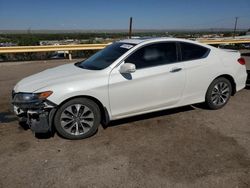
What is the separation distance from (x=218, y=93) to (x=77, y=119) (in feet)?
10.0

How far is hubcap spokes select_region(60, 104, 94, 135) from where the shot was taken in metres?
4.12

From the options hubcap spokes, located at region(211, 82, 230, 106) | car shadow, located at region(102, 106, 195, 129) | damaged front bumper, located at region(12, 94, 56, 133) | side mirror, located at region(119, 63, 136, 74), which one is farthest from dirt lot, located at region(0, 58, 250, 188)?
side mirror, located at region(119, 63, 136, 74)

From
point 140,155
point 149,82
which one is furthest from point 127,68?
point 140,155

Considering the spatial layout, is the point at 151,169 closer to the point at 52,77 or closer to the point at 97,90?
the point at 97,90

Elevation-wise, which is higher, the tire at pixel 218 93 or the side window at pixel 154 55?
the side window at pixel 154 55

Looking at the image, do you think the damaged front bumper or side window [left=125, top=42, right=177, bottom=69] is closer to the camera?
the damaged front bumper

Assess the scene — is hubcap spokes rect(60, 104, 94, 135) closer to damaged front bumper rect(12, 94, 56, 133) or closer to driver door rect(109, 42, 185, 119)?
damaged front bumper rect(12, 94, 56, 133)

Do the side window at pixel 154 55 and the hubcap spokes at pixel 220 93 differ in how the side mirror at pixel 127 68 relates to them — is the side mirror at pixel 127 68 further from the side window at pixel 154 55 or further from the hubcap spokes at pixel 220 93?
the hubcap spokes at pixel 220 93

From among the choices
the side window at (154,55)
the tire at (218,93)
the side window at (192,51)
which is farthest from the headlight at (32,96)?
the tire at (218,93)

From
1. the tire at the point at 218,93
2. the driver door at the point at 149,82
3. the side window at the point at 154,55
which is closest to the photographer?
the driver door at the point at 149,82

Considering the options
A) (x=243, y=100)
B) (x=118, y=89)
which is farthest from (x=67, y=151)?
(x=243, y=100)

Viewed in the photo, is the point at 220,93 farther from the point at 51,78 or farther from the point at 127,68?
the point at 51,78

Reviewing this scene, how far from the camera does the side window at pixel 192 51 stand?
4969mm

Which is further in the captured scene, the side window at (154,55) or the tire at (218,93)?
the tire at (218,93)
